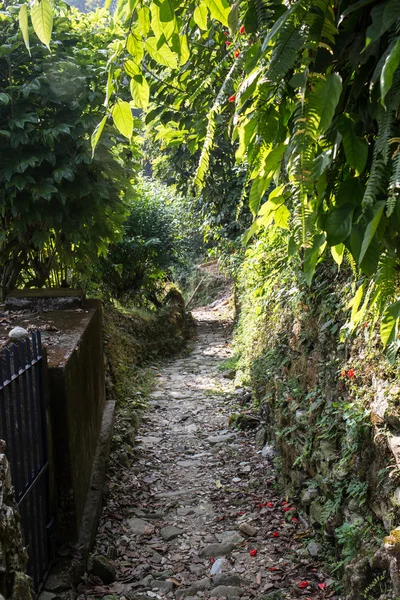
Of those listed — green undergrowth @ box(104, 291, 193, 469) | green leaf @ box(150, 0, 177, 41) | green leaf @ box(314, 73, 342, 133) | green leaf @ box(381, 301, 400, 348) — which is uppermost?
green leaf @ box(150, 0, 177, 41)

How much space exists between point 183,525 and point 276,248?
375cm

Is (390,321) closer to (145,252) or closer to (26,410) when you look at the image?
(26,410)

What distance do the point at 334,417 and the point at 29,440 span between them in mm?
2123

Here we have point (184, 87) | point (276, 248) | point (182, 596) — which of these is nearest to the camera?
point (182, 596)

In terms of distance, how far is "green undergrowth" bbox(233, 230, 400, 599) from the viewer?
3031 millimetres

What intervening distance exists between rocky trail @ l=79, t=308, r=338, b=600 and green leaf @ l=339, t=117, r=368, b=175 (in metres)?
2.73

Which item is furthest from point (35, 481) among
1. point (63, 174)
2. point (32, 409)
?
point (63, 174)

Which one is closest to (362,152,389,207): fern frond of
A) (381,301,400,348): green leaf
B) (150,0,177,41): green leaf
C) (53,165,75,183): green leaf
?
(381,301,400,348): green leaf

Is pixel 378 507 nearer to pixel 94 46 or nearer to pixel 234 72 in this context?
pixel 234 72

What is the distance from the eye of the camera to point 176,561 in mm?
4117

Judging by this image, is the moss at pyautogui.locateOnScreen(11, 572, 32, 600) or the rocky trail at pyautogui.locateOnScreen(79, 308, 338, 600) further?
the rocky trail at pyautogui.locateOnScreen(79, 308, 338, 600)

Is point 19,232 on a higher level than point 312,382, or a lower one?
higher

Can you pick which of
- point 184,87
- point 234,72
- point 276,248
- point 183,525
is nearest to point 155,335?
point 276,248

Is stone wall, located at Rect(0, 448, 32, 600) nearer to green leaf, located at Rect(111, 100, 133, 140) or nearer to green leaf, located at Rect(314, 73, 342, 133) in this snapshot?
green leaf, located at Rect(111, 100, 133, 140)
